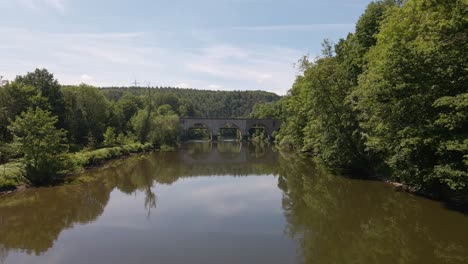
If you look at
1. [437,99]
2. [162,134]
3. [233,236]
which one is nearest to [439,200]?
[437,99]

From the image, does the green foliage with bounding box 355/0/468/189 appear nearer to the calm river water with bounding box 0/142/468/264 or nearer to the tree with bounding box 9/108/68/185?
the calm river water with bounding box 0/142/468/264

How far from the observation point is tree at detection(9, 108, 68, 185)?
25.8 metres

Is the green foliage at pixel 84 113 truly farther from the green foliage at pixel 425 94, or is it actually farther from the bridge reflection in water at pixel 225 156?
the green foliage at pixel 425 94

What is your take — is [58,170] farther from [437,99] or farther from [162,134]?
[162,134]

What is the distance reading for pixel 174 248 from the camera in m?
14.3

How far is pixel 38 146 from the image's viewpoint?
85.2 ft

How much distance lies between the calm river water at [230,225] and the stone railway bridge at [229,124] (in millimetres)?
66338

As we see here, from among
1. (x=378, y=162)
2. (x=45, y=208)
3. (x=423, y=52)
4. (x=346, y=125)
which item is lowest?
(x=45, y=208)

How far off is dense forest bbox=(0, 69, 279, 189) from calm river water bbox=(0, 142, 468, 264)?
7.76 ft

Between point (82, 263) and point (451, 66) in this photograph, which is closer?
point (82, 263)

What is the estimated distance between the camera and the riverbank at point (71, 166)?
24.9 m

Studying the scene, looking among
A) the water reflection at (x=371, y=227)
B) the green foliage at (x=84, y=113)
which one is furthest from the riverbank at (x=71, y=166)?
the water reflection at (x=371, y=227)

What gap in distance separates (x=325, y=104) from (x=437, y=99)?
49.3ft

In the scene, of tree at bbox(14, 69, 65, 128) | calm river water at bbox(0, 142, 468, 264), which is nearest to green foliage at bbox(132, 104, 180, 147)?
tree at bbox(14, 69, 65, 128)
